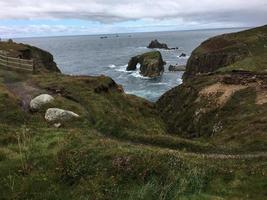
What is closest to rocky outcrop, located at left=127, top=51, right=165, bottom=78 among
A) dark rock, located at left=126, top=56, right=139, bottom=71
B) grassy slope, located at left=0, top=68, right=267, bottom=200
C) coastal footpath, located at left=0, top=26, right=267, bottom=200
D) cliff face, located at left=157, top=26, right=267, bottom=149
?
dark rock, located at left=126, top=56, right=139, bottom=71

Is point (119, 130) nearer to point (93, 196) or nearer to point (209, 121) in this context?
point (93, 196)

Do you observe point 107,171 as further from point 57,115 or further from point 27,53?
point 27,53

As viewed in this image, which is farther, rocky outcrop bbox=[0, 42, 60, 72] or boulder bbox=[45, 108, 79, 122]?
rocky outcrop bbox=[0, 42, 60, 72]

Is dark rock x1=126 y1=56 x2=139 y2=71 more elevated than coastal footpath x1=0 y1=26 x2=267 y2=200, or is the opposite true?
coastal footpath x1=0 y1=26 x2=267 y2=200

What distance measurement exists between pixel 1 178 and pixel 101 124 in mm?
16098

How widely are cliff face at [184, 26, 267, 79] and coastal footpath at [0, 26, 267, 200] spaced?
124 ft

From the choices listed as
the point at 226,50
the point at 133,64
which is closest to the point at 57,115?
the point at 226,50

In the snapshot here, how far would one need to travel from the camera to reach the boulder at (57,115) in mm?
33650

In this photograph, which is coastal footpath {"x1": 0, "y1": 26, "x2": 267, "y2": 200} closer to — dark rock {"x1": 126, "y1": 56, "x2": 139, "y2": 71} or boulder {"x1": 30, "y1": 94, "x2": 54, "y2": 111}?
boulder {"x1": 30, "y1": 94, "x2": 54, "y2": 111}

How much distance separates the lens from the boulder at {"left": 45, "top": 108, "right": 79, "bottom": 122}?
A: 110 ft

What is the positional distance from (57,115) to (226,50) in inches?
3085

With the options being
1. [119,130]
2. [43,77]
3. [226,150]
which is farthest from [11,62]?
[226,150]

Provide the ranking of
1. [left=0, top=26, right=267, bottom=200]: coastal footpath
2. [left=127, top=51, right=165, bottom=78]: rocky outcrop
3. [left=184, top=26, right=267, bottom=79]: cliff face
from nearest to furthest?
[left=0, top=26, right=267, bottom=200]: coastal footpath → [left=184, top=26, right=267, bottom=79]: cliff face → [left=127, top=51, right=165, bottom=78]: rocky outcrop

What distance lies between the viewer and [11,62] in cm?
5647
